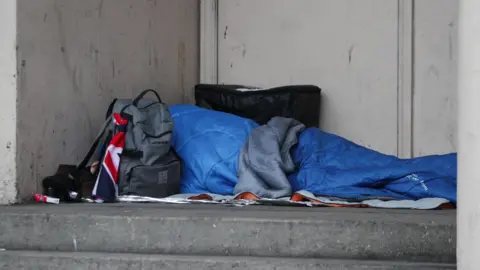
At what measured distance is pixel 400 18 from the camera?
4.12 m

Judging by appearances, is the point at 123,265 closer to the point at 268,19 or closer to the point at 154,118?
the point at 154,118

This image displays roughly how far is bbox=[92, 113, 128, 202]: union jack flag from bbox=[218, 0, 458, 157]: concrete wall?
3.76 ft

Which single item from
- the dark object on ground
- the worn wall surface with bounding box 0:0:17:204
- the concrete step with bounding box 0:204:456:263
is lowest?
the concrete step with bounding box 0:204:456:263

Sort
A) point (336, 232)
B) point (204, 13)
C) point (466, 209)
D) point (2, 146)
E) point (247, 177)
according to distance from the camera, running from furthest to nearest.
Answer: point (204, 13)
point (247, 177)
point (2, 146)
point (336, 232)
point (466, 209)

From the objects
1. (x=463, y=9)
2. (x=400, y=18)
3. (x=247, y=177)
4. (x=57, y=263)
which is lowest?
(x=57, y=263)

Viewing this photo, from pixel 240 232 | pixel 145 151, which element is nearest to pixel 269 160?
pixel 145 151

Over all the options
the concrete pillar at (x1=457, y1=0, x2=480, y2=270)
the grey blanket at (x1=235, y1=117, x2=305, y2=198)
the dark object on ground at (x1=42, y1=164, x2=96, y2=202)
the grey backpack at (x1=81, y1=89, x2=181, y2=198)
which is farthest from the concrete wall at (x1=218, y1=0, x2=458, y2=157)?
the concrete pillar at (x1=457, y1=0, x2=480, y2=270)

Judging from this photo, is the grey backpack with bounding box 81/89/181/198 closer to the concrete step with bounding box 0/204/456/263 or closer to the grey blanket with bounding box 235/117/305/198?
the grey blanket with bounding box 235/117/305/198

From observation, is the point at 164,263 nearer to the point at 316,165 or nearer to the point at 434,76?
the point at 316,165

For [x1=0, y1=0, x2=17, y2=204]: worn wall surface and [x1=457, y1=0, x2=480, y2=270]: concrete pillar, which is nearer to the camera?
[x1=457, y1=0, x2=480, y2=270]: concrete pillar

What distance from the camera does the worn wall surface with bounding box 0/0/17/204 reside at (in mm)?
3049

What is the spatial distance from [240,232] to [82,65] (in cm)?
128

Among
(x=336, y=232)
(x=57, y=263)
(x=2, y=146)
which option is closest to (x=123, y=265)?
(x=57, y=263)

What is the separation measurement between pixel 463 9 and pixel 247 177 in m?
1.69
